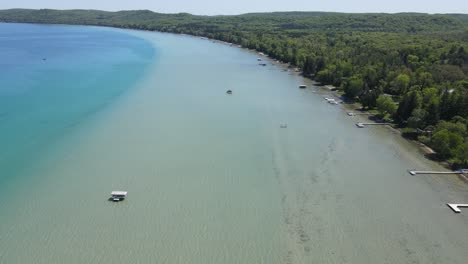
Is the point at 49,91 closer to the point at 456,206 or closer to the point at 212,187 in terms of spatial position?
the point at 212,187

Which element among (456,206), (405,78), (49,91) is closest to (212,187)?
(456,206)

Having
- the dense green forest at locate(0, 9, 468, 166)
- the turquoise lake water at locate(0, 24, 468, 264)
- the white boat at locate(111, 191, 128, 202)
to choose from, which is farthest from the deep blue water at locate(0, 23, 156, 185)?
the dense green forest at locate(0, 9, 468, 166)

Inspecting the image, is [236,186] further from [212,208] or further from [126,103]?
[126,103]

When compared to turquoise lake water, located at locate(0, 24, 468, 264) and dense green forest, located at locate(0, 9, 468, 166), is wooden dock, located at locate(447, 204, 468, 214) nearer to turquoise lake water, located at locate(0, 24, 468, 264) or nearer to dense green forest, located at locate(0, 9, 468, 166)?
turquoise lake water, located at locate(0, 24, 468, 264)

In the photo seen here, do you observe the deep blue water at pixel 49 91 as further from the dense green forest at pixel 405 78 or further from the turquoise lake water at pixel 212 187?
the dense green forest at pixel 405 78

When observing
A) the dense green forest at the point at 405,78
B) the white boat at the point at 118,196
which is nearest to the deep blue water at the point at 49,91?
the white boat at the point at 118,196

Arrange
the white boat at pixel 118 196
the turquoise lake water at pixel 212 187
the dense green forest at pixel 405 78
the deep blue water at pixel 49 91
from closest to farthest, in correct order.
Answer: the turquoise lake water at pixel 212 187, the white boat at pixel 118 196, the deep blue water at pixel 49 91, the dense green forest at pixel 405 78
